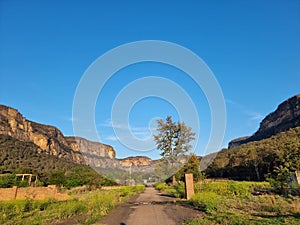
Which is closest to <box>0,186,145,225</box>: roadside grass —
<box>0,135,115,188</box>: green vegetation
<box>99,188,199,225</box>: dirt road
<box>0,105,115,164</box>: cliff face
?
<box>99,188,199,225</box>: dirt road

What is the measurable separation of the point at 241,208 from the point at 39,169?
48.0 m

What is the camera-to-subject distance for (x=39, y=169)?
4741 cm

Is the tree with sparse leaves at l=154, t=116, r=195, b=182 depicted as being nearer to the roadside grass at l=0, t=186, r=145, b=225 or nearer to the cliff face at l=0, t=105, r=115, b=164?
the roadside grass at l=0, t=186, r=145, b=225

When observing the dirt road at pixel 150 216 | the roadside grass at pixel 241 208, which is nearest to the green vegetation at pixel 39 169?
the dirt road at pixel 150 216

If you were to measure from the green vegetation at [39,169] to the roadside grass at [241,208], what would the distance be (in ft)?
80.2

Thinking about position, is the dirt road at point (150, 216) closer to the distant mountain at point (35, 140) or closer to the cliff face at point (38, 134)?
the distant mountain at point (35, 140)

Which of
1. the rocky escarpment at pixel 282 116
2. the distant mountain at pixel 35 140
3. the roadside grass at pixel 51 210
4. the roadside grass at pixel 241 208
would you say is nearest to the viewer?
the roadside grass at pixel 241 208

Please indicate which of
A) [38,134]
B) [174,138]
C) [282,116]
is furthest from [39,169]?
[282,116]

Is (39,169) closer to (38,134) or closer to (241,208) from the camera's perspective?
(241,208)

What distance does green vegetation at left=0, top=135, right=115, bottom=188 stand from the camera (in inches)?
1297

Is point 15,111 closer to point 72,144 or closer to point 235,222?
point 72,144

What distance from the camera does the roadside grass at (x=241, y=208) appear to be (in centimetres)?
618

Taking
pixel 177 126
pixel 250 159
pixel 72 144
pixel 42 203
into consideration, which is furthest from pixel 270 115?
pixel 42 203

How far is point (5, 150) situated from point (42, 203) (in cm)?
→ 4734
